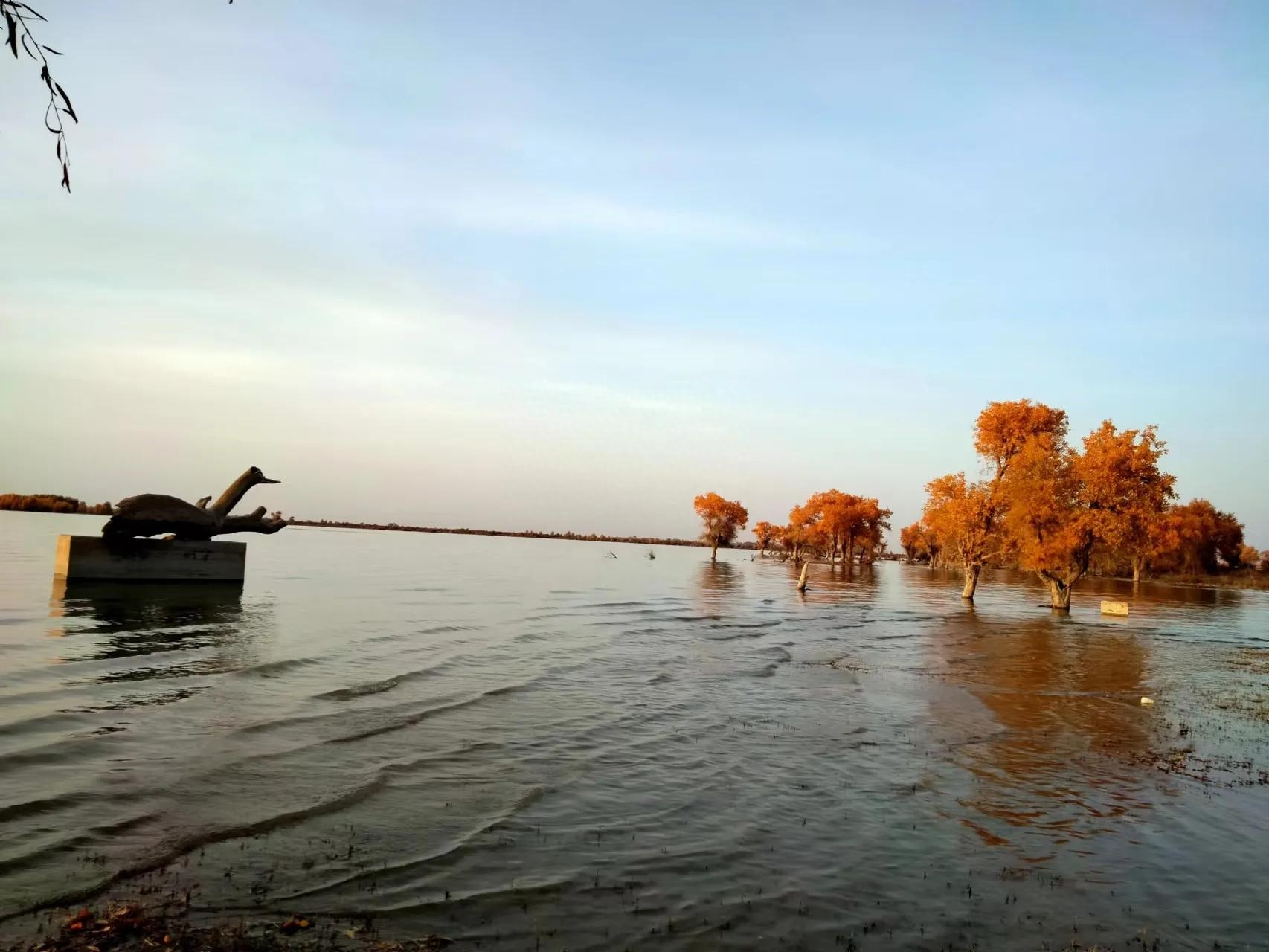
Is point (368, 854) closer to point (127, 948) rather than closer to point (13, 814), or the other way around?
point (127, 948)

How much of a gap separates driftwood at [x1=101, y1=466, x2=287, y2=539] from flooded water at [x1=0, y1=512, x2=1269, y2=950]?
7.29 metres

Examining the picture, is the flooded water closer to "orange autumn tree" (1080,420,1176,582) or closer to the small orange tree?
"orange autumn tree" (1080,420,1176,582)

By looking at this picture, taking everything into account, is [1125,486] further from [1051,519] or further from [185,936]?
[185,936]

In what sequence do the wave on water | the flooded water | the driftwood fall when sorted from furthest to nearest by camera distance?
the driftwood < the flooded water < the wave on water

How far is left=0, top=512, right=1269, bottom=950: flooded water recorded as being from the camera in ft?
22.1

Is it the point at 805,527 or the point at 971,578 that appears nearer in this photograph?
the point at 971,578

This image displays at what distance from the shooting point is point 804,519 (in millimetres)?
121875

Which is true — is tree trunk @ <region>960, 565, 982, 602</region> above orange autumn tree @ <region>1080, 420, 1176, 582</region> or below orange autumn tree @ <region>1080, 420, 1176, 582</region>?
below

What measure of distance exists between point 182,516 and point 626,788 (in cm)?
2850

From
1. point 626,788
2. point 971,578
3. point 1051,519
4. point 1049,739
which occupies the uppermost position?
point 1051,519

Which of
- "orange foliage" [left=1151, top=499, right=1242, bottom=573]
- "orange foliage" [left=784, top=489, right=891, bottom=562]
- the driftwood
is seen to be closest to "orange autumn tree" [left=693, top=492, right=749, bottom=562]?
"orange foliage" [left=784, top=489, right=891, bottom=562]

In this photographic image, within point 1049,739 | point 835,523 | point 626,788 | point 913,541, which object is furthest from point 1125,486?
point 913,541

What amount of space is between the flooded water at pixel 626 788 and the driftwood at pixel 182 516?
23.9 feet

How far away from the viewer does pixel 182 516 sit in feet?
106
